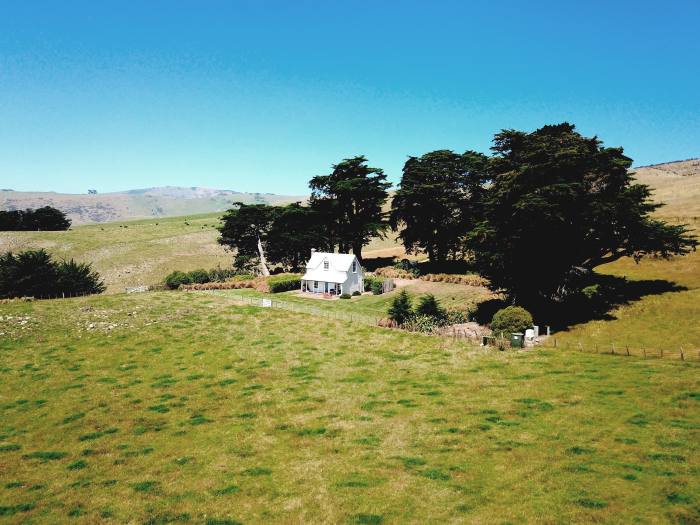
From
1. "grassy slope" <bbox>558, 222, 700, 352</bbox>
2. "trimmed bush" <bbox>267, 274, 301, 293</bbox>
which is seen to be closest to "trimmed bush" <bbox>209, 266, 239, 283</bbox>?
"trimmed bush" <bbox>267, 274, 301, 293</bbox>

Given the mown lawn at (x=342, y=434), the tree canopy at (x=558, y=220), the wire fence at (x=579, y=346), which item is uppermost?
the tree canopy at (x=558, y=220)

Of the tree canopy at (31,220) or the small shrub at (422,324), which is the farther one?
the tree canopy at (31,220)

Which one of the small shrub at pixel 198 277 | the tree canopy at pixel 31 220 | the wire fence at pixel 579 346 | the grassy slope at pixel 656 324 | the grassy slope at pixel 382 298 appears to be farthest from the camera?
the tree canopy at pixel 31 220

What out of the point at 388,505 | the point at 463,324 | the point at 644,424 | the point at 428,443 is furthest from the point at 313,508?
the point at 463,324

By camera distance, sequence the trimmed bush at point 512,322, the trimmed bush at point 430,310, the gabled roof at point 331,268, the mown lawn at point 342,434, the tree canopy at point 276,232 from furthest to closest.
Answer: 1. the tree canopy at point 276,232
2. the gabled roof at point 331,268
3. the trimmed bush at point 430,310
4. the trimmed bush at point 512,322
5. the mown lawn at point 342,434

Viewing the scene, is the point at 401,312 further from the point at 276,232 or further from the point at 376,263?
the point at 276,232

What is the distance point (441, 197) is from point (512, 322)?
36.9 m

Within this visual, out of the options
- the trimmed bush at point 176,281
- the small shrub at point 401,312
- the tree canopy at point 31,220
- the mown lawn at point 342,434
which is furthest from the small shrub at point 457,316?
the tree canopy at point 31,220

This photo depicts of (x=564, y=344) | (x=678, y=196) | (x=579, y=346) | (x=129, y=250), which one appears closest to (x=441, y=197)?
(x=564, y=344)

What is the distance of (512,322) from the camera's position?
115ft

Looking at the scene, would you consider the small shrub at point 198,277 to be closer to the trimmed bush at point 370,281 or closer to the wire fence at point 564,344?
the wire fence at point 564,344

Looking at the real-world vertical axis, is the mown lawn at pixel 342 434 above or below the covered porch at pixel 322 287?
below

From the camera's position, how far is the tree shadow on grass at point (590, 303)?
41156 mm

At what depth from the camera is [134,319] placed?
41500 millimetres
